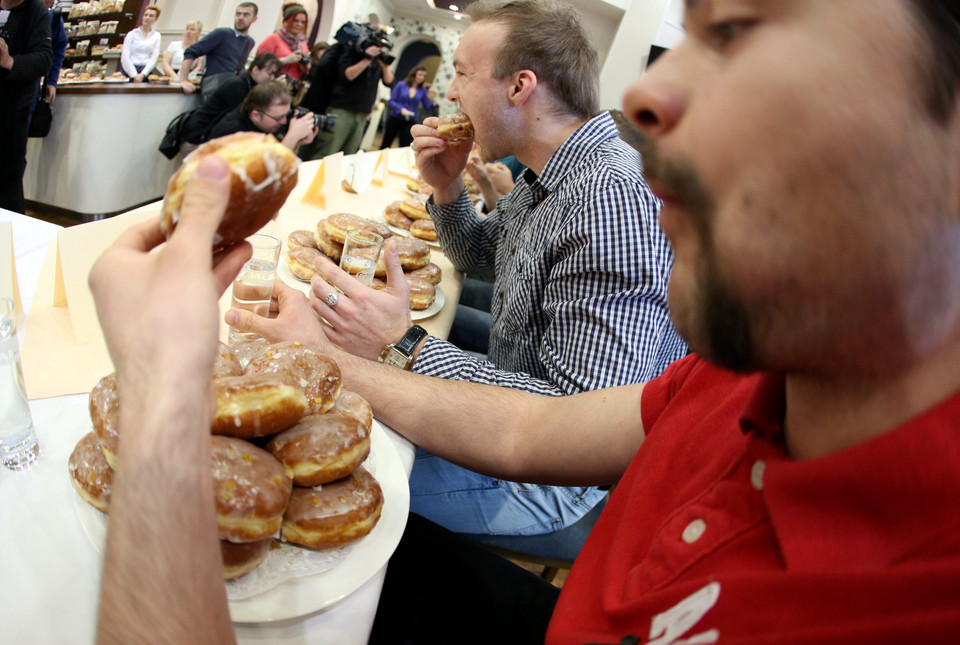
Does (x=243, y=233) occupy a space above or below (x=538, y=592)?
above

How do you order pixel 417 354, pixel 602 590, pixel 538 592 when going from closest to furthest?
pixel 602 590
pixel 538 592
pixel 417 354

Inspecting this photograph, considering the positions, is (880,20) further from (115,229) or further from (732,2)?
(115,229)

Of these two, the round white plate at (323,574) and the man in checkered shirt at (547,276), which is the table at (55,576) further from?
the man in checkered shirt at (547,276)

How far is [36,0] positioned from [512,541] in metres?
4.43

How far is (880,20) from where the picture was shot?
0.50 metres

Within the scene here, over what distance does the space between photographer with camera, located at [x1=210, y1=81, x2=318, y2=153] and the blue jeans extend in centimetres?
374

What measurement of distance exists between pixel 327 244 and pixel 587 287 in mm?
1073

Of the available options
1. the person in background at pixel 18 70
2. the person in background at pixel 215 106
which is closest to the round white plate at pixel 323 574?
the person in background at pixel 18 70

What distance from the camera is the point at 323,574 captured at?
0.83 metres

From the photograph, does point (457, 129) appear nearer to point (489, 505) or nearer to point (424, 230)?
point (424, 230)

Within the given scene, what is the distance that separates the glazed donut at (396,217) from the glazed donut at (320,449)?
2.02 metres

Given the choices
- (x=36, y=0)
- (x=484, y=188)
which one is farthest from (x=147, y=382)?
(x=36, y=0)

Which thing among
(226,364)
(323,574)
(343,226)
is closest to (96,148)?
(343,226)

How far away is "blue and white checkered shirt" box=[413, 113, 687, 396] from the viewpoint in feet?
4.91
